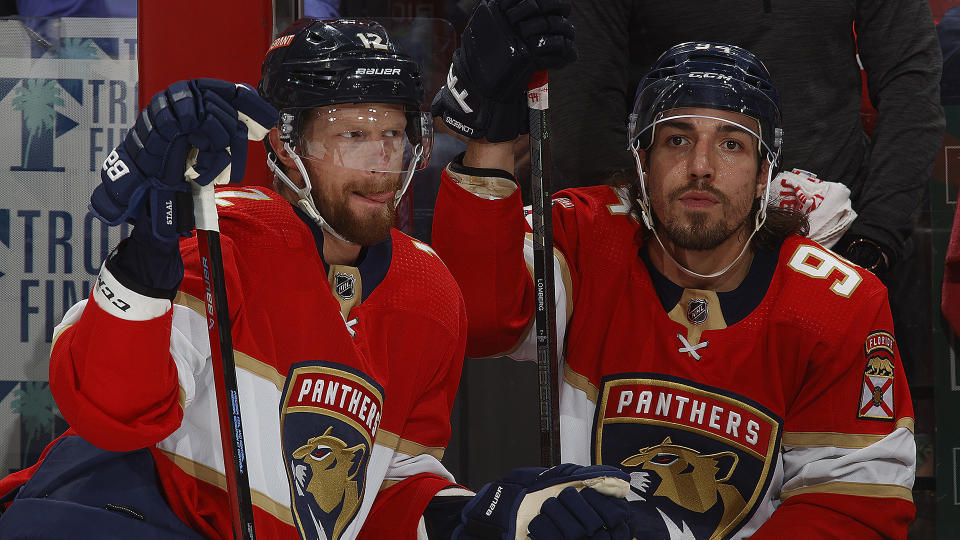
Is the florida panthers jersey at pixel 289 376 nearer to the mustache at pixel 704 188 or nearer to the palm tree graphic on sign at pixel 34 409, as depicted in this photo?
the mustache at pixel 704 188

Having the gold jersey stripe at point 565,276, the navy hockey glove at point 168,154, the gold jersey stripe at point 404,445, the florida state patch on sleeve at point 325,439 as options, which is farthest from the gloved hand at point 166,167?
the gold jersey stripe at point 565,276

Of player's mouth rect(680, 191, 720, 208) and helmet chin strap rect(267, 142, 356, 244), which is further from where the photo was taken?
player's mouth rect(680, 191, 720, 208)

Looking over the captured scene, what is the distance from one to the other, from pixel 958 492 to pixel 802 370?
1.34m

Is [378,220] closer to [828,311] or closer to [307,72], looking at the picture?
[307,72]

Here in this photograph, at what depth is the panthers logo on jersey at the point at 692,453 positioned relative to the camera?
2432mm

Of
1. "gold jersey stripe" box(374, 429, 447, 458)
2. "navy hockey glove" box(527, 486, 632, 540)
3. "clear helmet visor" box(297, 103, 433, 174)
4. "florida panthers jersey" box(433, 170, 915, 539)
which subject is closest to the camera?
"navy hockey glove" box(527, 486, 632, 540)

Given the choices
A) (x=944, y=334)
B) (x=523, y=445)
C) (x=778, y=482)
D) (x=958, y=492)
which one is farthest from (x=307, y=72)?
(x=958, y=492)

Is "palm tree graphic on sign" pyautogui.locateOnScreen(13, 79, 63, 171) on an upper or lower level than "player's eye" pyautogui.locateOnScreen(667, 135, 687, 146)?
lower

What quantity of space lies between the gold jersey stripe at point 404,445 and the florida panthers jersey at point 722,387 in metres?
0.28

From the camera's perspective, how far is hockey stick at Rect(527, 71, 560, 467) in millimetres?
2270

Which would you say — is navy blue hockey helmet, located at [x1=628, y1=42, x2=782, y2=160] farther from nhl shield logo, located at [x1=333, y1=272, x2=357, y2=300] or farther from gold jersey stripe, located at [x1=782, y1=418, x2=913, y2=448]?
nhl shield logo, located at [x1=333, y1=272, x2=357, y2=300]

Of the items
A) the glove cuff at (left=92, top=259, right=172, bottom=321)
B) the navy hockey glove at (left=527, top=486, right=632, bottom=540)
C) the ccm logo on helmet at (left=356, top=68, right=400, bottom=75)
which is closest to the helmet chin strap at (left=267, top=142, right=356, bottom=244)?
the ccm logo on helmet at (left=356, top=68, right=400, bottom=75)

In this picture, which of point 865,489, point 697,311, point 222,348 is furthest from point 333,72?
point 865,489

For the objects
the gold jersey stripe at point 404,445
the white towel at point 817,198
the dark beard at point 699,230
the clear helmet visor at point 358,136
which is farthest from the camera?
the white towel at point 817,198
